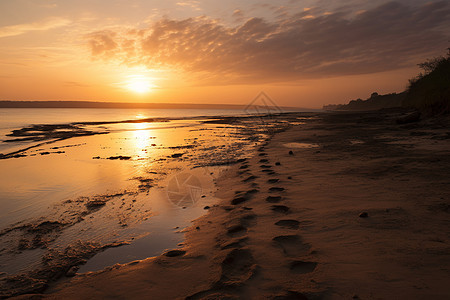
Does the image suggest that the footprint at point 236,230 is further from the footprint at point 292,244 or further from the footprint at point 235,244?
the footprint at point 292,244

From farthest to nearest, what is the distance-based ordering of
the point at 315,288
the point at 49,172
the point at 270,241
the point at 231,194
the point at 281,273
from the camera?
the point at 49,172 < the point at 231,194 < the point at 270,241 < the point at 281,273 < the point at 315,288

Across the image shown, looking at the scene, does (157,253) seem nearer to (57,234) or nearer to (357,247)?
(57,234)

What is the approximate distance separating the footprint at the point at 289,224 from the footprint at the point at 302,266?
3.46 ft

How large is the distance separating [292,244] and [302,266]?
56 centimetres

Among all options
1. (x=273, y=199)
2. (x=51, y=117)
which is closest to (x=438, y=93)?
(x=273, y=199)

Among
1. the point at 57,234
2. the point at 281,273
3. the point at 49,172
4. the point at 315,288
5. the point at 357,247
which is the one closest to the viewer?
the point at 315,288

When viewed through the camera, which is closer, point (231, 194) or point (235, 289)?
point (235, 289)

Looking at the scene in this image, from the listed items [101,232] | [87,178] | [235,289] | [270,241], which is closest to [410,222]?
[270,241]

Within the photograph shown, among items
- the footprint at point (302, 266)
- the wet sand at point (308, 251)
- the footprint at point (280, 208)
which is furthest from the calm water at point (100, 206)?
the footprint at point (302, 266)

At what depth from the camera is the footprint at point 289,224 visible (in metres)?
3.96

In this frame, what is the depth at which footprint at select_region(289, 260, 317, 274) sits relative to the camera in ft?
9.02

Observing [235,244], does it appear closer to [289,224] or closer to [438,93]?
[289,224]

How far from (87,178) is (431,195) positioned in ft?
31.4

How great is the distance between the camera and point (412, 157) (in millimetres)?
7840
